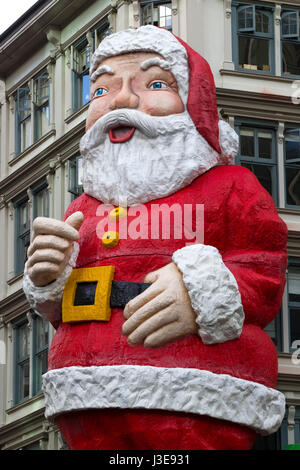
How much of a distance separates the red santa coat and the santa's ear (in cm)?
29

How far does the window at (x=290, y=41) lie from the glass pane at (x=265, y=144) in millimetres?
1044

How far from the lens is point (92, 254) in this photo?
365 inches

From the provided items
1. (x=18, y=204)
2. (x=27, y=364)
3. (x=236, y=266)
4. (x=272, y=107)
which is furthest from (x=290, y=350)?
(x=236, y=266)

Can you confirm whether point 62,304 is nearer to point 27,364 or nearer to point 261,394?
point 261,394

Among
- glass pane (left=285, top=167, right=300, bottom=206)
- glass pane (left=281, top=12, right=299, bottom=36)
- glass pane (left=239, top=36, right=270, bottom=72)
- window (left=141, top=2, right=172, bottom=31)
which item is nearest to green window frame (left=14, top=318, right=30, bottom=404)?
glass pane (left=285, top=167, right=300, bottom=206)

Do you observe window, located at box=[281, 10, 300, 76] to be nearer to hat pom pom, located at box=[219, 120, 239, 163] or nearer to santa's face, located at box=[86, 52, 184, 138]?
hat pom pom, located at box=[219, 120, 239, 163]

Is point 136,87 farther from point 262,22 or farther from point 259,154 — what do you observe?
point 262,22

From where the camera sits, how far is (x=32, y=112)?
71.6ft

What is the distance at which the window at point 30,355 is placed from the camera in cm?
2003

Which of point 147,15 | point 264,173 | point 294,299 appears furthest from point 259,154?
point 147,15

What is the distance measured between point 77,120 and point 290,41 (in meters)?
3.73

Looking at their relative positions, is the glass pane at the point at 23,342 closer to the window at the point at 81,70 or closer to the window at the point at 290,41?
the window at the point at 81,70

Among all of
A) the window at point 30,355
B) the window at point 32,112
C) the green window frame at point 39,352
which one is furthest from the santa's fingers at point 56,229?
the window at point 32,112

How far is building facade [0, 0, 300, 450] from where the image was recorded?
18156mm
